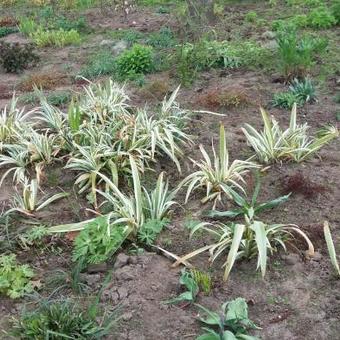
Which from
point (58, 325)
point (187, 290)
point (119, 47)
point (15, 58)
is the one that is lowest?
point (119, 47)

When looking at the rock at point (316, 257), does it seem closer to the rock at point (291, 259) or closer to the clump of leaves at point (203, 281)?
the rock at point (291, 259)

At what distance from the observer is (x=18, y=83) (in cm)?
773

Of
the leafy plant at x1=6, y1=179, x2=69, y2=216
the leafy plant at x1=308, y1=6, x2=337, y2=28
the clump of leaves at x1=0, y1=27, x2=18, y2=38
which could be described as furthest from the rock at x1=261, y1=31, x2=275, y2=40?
the leafy plant at x1=6, y1=179, x2=69, y2=216

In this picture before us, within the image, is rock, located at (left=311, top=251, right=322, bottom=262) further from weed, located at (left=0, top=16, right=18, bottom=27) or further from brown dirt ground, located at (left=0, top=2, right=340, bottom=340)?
weed, located at (left=0, top=16, right=18, bottom=27)

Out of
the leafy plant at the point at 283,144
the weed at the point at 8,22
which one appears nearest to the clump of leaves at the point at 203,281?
the leafy plant at the point at 283,144

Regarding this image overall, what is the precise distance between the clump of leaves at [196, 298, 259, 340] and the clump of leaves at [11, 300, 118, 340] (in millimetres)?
539

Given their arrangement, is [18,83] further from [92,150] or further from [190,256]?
[190,256]

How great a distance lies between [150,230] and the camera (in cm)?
422

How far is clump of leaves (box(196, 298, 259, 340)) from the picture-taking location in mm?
3273

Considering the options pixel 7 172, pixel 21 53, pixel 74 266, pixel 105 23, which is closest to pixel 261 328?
pixel 74 266

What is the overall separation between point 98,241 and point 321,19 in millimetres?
6143

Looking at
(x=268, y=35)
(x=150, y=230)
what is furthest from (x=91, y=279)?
(x=268, y=35)

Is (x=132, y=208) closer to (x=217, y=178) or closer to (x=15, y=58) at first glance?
(x=217, y=178)

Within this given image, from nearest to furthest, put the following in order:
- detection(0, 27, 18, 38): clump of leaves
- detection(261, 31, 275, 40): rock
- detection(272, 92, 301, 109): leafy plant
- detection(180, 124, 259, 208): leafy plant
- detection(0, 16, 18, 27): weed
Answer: detection(180, 124, 259, 208): leafy plant → detection(272, 92, 301, 109): leafy plant → detection(261, 31, 275, 40): rock → detection(0, 27, 18, 38): clump of leaves → detection(0, 16, 18, 27): weed
